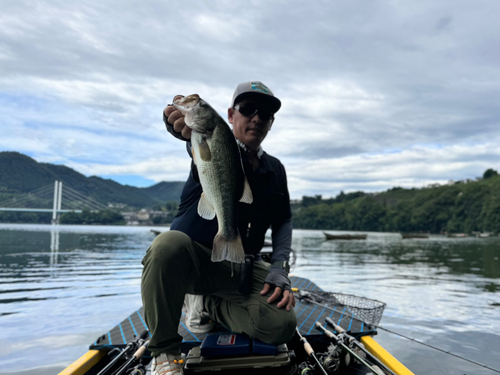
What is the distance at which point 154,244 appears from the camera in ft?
8.96

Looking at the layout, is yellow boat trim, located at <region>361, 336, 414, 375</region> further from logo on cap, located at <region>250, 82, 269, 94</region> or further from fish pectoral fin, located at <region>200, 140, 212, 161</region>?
logo on cap, located at <region>250, 82, 269, 94</region>

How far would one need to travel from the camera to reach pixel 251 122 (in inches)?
134

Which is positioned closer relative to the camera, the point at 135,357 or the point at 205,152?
the point at 205,152

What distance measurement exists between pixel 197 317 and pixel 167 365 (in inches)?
44.9

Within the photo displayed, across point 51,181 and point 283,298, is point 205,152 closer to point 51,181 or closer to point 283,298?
point 283,298

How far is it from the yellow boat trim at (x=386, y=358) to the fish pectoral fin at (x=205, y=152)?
105 inches

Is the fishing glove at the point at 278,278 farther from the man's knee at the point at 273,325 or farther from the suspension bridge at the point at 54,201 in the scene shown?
the suspension bridge at the point at 54,201

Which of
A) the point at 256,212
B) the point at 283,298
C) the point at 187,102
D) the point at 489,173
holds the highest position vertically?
the point at 489,173

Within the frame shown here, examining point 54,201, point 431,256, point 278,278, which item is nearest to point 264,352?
point 278,278

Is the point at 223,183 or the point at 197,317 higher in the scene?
the point at 223,183

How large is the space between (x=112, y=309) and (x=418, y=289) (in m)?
10.2

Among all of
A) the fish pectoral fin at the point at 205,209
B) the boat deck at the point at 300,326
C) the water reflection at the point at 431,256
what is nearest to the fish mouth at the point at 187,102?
the fish pectoral fin at the point at 205,209

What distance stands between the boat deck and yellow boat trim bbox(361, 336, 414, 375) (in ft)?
0.66

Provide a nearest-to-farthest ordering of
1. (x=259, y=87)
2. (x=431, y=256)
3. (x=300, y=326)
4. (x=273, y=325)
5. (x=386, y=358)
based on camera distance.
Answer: (x=273, y=325), (x=259, y=87), (x=386, y=358), (x=300, y=326), (x=431, y=256)
